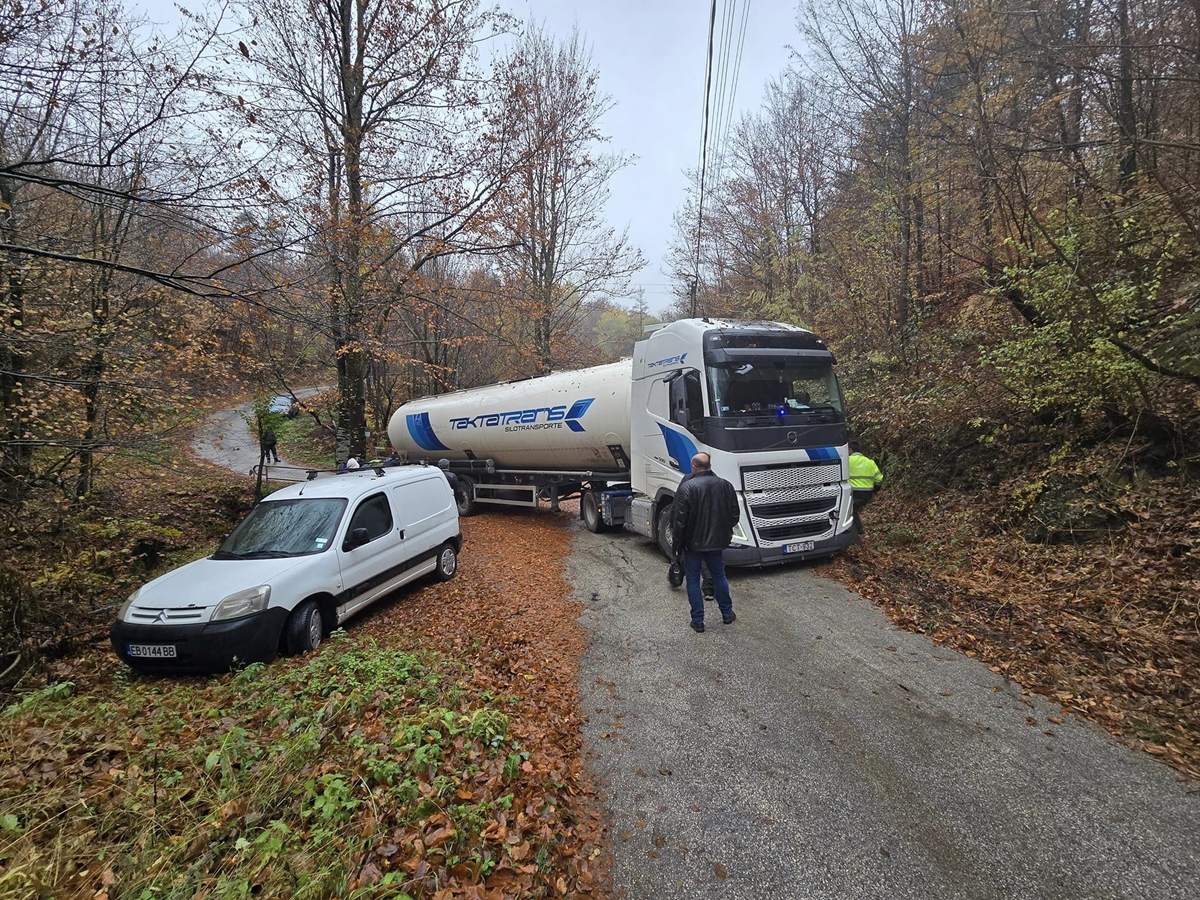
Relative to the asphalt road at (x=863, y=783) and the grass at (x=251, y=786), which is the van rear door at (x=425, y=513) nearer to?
the grass at (x=251, y=786)

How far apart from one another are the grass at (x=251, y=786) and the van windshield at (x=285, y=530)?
1.77 m

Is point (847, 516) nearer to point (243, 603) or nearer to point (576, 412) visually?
point (576, 412)

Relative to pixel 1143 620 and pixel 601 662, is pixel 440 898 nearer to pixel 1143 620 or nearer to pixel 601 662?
pixel 601 662

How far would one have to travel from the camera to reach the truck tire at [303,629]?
209 inches

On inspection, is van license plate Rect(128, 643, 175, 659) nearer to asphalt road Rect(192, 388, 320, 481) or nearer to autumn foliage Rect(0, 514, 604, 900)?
autumn foliage Rect(0, 514, 604, 900)

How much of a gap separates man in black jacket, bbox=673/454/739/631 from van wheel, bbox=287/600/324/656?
12.6 feet

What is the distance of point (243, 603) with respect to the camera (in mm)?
4969

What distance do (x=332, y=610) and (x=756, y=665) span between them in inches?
175

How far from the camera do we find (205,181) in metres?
4.96

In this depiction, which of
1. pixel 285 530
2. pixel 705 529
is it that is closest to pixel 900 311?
pixel 705 529

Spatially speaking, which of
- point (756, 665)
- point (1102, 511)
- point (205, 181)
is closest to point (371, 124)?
point (205, 181)

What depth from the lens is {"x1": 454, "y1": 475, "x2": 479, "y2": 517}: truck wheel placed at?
14.3 m

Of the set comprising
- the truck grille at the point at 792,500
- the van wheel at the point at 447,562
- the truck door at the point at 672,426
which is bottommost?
the van wheel at the point at 447,562

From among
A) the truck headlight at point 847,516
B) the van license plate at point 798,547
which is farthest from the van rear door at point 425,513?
the truck headlight at point 847,516
